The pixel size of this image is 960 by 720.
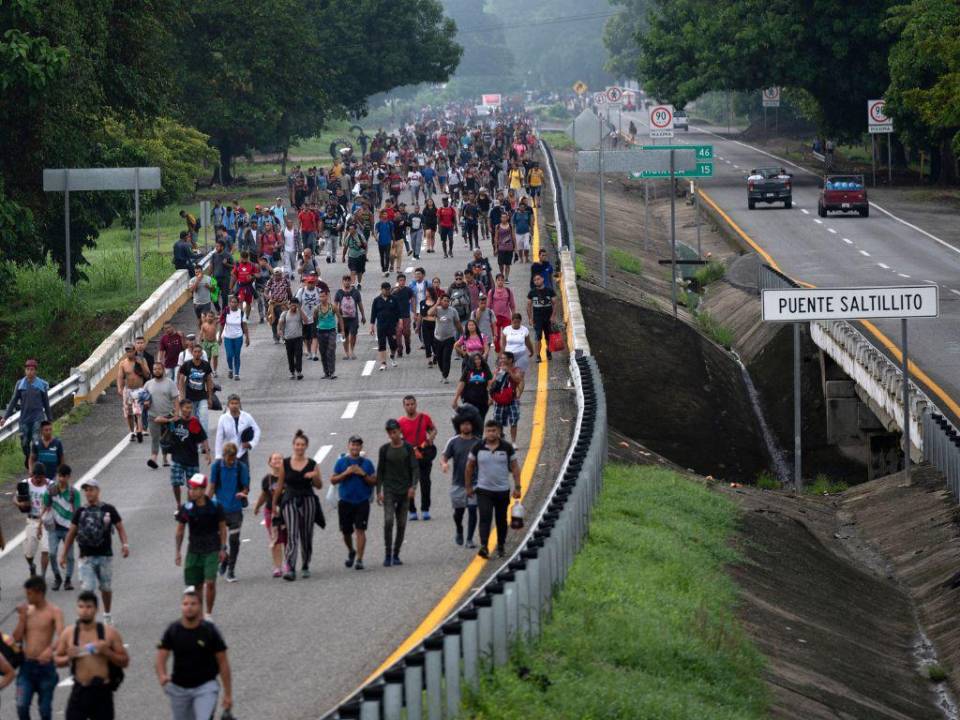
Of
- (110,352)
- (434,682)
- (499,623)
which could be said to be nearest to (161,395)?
(110,352)

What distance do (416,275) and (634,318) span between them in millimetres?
8849

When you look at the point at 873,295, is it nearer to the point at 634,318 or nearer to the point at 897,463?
the point at 897,463

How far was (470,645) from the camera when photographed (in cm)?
1332

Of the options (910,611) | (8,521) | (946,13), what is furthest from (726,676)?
(946,13)

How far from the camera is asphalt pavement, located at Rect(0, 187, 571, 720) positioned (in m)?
15.1

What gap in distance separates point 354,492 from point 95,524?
298cm

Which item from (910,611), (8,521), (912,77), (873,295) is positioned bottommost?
(910,611)

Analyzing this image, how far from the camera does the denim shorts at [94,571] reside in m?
16.6

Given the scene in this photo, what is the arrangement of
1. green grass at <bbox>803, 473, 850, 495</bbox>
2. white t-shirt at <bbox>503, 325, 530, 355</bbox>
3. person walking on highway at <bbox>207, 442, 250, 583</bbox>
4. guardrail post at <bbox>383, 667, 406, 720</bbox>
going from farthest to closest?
green grass at <bbox>803, 473, 850, 495</bbox>, white t-shirt at <bbox>503, 325, 530, 355</bbox>, person walking on highway at <bbox>207, 442, 250, 583</bbox>, guardrail post at <bbox>383, 667, 406, 720</bbox>

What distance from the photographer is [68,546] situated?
666 inches

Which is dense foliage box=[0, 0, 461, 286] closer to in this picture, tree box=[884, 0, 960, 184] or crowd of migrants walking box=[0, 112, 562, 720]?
crowd of migrants walking box=[0, 112, 562, 720]

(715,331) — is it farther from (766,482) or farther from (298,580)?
(298,580)

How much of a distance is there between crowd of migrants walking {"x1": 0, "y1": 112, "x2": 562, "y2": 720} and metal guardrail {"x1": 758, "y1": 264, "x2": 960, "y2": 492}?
18.5ft

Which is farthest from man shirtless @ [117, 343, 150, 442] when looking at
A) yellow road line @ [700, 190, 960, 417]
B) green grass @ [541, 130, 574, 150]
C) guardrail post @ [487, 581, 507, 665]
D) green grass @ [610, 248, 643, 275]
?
green grass @ [541, 130, 574, 150]
